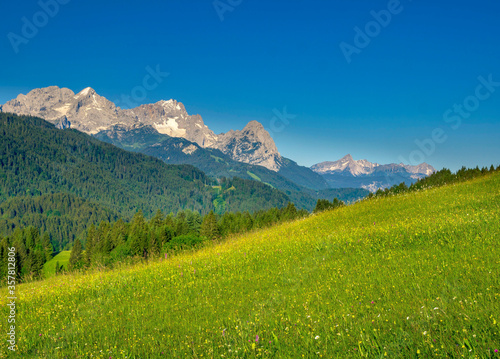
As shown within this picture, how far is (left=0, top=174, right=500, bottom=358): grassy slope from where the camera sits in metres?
5.79

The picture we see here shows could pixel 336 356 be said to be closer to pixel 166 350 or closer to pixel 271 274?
pixel 166 350

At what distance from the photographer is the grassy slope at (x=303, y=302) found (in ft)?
19.0

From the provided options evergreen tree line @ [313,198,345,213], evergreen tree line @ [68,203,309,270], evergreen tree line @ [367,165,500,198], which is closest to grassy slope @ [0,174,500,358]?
evergreen tree line @ [313,198,345,213]

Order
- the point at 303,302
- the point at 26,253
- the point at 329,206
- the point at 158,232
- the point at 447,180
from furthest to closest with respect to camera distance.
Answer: the point at 26,253 < the point at 158,232 < the point at 447,180 < the point at 329,206 < the point at 303,302

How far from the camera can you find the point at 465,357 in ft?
14.7

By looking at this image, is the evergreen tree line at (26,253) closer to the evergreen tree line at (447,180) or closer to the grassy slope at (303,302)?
the grassy slope at (303,302)

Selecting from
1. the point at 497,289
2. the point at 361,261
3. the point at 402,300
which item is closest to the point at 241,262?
the point at 361,261

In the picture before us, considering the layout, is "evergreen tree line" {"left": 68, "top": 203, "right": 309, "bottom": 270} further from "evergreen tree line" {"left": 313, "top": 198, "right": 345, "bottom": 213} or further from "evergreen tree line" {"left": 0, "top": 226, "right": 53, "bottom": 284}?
"evergreen tree line" {"left": 313, "top": 198, "right": 345, "bottom": 213}

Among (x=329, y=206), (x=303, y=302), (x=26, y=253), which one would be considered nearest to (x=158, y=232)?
(x=26, y=253)

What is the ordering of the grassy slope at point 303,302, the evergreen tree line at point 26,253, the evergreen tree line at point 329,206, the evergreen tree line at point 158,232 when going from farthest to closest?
the evergreen tree line at point 26,253 → the evergreen tree line at point 158,232 → the evergreen tree line at point 329,206 → the grassy slope at point 303,302

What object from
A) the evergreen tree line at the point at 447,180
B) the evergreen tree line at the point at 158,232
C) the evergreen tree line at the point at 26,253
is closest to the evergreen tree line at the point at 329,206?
the evergreen tree line at the point at 447,180

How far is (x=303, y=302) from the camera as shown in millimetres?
8086

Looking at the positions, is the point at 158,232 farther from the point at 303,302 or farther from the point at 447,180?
the point at 303,302

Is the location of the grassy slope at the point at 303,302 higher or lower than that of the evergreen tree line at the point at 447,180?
lower
